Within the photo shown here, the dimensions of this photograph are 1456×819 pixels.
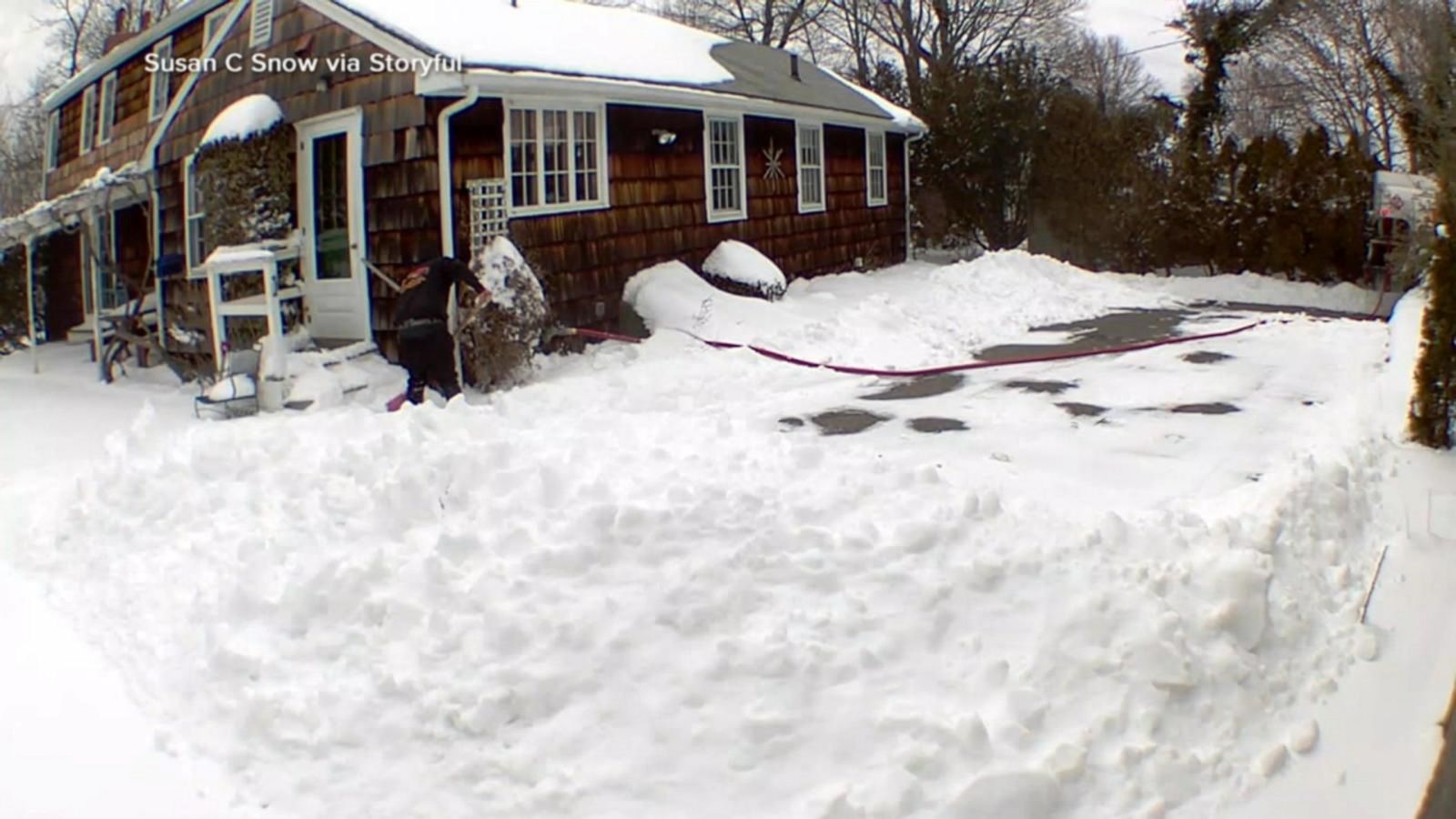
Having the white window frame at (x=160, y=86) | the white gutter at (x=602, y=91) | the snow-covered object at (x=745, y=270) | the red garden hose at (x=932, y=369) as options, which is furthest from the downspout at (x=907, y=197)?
the white window frame at (x=160, y=86)

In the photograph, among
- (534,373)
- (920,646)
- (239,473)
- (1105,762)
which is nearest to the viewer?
(1105,762)

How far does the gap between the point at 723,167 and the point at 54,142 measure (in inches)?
684

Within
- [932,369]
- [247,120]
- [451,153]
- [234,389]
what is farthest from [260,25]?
[932,369]

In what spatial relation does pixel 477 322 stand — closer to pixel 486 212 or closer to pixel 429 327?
pixel 429 327

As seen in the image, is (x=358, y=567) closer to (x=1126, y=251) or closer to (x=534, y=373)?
(x=534, y=373)

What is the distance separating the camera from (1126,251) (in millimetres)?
20375

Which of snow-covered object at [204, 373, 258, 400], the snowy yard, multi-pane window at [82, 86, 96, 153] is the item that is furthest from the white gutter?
multi-pane window at [82, 86, 96, 153]

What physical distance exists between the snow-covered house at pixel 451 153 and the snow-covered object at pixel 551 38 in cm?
5

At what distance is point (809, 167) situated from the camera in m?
17.4

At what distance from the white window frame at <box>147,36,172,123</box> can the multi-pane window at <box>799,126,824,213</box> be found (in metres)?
9.42

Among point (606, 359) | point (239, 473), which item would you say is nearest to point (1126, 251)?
point (606, 359)

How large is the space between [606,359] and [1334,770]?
8101 millimetres

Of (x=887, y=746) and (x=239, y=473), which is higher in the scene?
(x=239, y=473)

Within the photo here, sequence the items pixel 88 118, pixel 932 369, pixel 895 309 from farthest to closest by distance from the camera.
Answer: pixel 88 118 < pixel 895 309 < pixel 932 369
